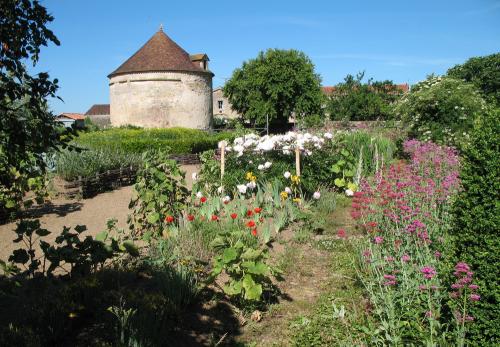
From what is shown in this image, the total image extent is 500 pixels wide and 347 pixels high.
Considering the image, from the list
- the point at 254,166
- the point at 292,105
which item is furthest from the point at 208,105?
the point at 254,166

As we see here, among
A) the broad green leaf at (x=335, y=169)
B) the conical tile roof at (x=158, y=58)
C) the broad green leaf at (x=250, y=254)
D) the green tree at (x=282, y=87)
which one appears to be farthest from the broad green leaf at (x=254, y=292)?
the green tree at (x=282, y=87)

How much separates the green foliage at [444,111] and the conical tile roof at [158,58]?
20207 mm

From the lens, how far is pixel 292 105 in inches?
1412

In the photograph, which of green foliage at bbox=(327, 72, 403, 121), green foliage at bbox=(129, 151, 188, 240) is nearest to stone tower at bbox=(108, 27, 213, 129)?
green foliage at bbox=(327, 72, 403, 121)

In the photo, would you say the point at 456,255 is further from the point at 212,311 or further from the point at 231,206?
the point at 231,206

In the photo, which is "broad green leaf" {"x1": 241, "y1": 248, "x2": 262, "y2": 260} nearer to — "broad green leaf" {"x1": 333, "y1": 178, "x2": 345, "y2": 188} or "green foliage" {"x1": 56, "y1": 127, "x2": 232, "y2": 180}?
"green foliage" {"x1": 56, "y1": 127, "x2": 232, "y2": 180}

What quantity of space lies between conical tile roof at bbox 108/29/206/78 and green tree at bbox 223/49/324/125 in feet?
19.7

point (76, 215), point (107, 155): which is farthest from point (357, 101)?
point (76, 215)

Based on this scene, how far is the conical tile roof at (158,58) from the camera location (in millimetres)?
30355

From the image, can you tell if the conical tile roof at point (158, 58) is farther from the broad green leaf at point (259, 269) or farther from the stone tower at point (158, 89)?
the broad green leaf at point (259, 269)

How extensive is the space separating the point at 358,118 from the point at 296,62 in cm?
821

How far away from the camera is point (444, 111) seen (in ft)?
44.6

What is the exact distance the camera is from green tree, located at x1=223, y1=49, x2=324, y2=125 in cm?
3438

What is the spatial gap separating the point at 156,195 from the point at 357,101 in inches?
1355
